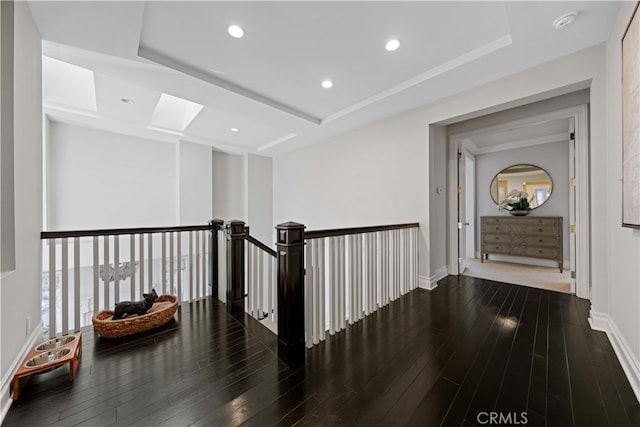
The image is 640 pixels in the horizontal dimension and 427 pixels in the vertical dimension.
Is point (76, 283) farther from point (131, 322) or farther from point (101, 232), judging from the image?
point (131, 322)

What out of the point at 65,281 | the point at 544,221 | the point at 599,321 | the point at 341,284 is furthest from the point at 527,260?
the point at 65,281

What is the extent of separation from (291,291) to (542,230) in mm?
5346

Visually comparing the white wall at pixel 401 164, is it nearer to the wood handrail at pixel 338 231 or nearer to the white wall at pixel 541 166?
the wood handrail at pixel 338 231

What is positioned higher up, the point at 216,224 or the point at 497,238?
the point at 216,224

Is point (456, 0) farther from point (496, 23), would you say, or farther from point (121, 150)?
point (121, 150)

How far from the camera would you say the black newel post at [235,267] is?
8.91 feet

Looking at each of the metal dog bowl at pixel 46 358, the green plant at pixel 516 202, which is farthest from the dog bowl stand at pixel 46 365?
the green plant at pixel 516 202

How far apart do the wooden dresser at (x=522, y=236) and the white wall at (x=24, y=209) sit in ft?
21.7

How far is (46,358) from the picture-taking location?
1683 mm

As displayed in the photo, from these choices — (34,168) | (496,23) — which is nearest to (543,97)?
(496,23)

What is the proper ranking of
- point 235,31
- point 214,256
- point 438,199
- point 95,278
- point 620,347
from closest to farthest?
point 620,347, point 235,31, point 95,278, point 214,256, point 438,199

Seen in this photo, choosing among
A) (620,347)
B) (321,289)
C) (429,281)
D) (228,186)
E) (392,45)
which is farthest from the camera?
(228,186)

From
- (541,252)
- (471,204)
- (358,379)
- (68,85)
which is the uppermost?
(68,85)

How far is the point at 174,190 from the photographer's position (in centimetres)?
554
